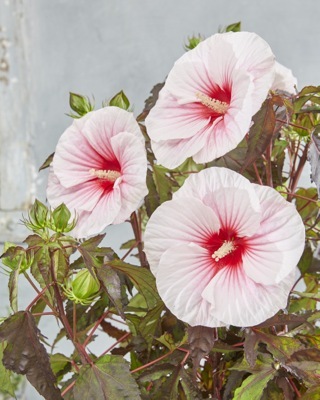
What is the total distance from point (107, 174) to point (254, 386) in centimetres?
19

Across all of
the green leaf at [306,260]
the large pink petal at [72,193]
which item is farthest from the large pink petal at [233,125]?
the green leaf at [306,260]

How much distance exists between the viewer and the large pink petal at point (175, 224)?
509mm

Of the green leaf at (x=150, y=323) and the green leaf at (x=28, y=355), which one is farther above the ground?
the green leaf at (x=150, y=323)

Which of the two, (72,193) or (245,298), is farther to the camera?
(72,193)

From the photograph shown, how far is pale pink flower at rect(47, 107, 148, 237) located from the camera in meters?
0.56

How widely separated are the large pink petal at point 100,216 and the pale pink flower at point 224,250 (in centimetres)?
5

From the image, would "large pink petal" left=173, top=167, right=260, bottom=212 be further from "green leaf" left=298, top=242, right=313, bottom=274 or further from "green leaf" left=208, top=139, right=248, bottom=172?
"green leaf" left=298, top=242, right=313, bottom=274

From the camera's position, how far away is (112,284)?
0.52 m

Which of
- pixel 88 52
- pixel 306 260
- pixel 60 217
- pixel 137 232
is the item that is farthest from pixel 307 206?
pixel 88 52

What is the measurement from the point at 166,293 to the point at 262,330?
0.30ft

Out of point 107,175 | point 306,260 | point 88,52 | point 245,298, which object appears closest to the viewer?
point 245,298

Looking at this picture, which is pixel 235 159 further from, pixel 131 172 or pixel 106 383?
pixel 106 383

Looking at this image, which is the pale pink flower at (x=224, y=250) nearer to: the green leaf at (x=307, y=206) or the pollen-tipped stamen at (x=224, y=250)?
the pollen-tipped stamen at (x=224, y=250)

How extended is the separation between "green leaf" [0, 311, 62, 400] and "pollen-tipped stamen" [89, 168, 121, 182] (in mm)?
126
